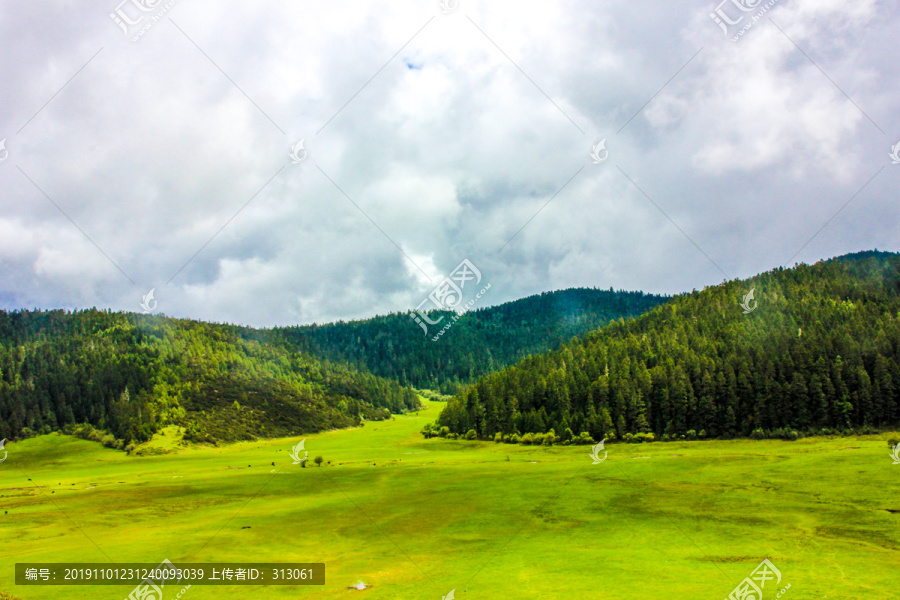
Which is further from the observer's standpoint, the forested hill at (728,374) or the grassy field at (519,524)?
the forested hill at (728,374)

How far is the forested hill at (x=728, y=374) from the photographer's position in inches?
3762

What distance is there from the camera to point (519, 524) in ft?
153

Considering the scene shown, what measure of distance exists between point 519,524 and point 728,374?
7929 centimetres

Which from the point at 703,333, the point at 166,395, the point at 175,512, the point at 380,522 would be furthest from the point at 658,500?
the point at 166,395

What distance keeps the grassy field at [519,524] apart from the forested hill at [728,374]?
483 inches

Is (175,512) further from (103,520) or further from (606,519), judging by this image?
(606,519)

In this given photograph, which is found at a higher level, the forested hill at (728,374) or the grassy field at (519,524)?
the forested hill at (728,374)

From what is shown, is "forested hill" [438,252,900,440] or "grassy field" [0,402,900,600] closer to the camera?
"grassy field" [0,402,900,600]

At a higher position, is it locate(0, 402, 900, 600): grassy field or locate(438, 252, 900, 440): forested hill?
locate(438, 252, 900, 440): forested hill

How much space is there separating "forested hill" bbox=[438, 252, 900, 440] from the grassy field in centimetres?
1227

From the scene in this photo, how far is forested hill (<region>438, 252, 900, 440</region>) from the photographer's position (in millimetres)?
95562

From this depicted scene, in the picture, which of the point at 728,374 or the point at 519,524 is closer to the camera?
the point at 519,524

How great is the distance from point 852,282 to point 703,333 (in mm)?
61484

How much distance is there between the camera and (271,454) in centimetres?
13762
